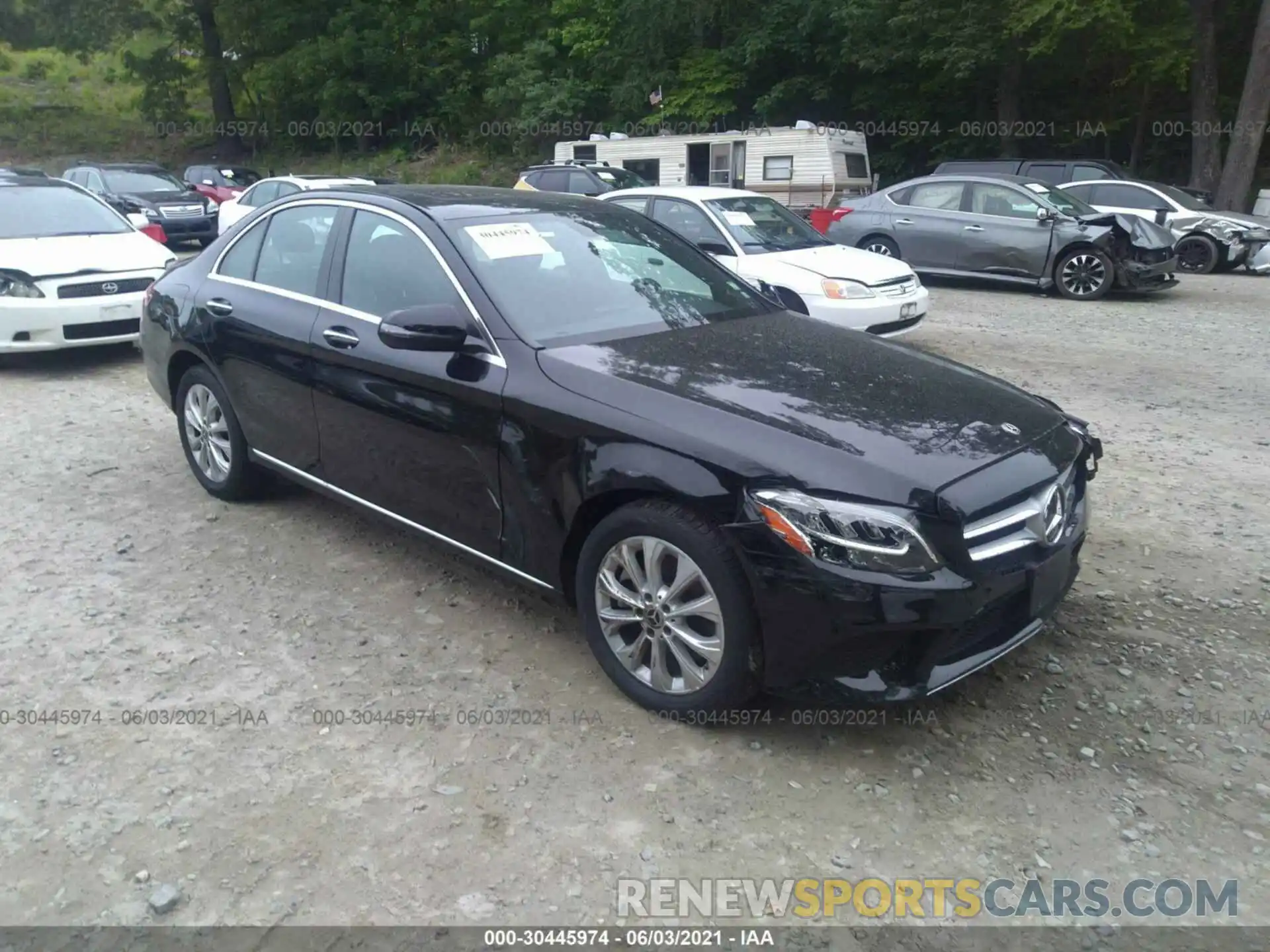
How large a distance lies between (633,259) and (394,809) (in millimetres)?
2576

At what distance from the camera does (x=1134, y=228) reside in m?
12.7

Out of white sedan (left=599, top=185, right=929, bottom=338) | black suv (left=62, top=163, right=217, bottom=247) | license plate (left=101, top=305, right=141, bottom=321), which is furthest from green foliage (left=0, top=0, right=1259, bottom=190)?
license plate (left=101, top=305, right=141, bottom=321)

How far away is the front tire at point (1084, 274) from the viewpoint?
41.5ft

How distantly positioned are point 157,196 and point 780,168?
11.7 m

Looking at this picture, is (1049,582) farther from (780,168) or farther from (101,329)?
(780,168)

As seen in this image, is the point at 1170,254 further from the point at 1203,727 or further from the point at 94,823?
the point at 94,823

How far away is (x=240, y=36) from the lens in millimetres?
37625

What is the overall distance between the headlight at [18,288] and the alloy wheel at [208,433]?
3549mm

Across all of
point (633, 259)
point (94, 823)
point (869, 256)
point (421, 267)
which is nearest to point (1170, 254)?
point (869, 256)

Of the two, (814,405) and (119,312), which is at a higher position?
(814,405)

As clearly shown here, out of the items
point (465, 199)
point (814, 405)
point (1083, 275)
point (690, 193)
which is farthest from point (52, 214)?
point (1083, 275)

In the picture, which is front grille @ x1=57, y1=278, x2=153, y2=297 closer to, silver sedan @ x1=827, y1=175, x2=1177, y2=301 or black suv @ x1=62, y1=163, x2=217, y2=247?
silver sedan @ x1=827, y1=175, x2=1177, y2=301

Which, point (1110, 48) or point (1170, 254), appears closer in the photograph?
point (1170, 254)

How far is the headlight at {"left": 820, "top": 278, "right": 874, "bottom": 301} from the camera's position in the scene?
905 centimetres
